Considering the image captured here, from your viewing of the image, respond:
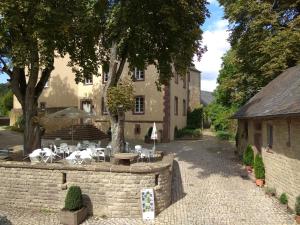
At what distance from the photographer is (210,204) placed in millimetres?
15117

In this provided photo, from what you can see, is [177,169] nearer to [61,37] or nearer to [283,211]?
[283,211]

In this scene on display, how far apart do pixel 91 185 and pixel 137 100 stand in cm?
1879

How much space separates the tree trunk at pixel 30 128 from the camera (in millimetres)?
19719

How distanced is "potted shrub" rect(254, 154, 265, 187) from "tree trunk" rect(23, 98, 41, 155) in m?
11.3

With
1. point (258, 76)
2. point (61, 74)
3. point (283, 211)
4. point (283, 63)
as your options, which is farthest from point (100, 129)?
point (283, 211)

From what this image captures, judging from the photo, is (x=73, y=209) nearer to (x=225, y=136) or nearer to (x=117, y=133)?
(x=117, y=133)

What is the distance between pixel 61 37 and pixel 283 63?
44.3 ft

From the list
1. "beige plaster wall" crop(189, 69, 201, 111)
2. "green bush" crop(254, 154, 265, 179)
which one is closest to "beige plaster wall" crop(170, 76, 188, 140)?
"beige plaster wall" crop(189, 69, 201, 111)

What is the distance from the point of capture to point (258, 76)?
88.3 feet

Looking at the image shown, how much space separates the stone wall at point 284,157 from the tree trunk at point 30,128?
38.6 ft

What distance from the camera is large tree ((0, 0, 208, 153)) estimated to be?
17266 mm

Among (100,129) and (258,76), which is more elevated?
(258,76)

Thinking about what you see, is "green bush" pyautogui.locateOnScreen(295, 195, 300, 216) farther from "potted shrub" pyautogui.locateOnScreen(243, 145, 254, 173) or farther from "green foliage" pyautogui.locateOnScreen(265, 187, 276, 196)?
"potted shrub" pyautogui.locateOnScreen(243, 145, 254, 173)

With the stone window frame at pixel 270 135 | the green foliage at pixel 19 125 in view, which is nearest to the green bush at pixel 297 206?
the stone window frame at pixel 270 135
